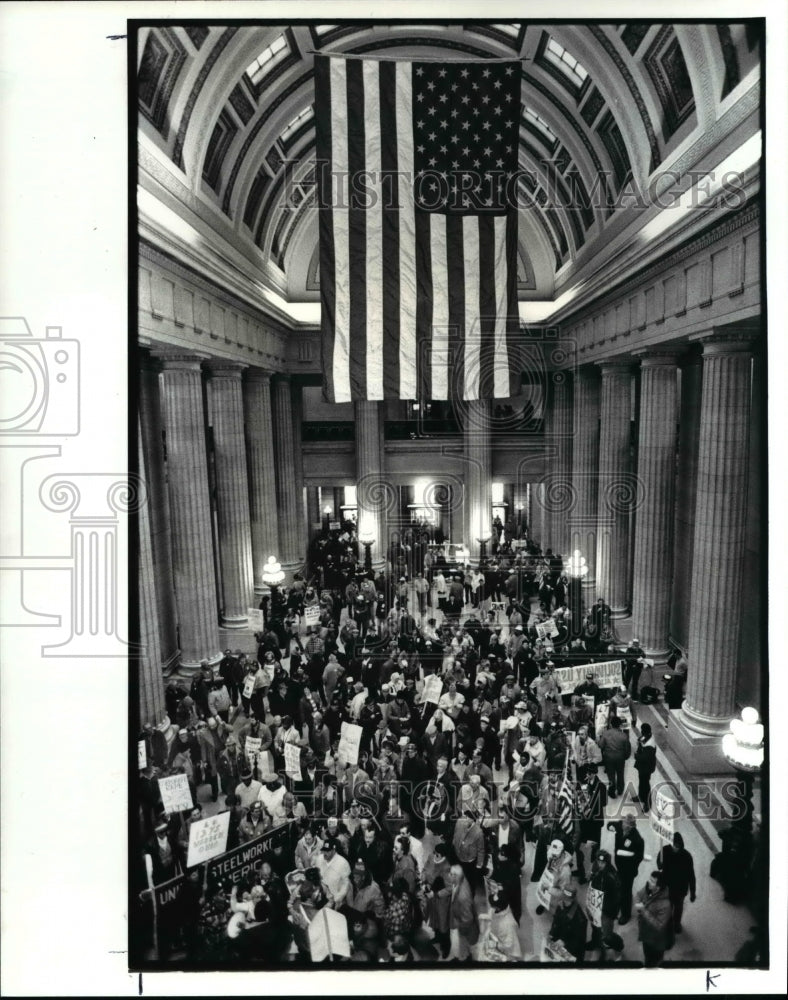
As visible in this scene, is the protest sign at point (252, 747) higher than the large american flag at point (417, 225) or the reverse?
the reverse

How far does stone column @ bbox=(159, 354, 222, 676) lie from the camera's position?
10578 millimetres

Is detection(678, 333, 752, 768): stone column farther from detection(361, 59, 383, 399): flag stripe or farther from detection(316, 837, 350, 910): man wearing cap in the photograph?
detection(316, 837, 350, 910): man wearing cap

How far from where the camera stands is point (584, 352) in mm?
13930

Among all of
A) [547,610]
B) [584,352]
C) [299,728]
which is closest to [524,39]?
[584,352]

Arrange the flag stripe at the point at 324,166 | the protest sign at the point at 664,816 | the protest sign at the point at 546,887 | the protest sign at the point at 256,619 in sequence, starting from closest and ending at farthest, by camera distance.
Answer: the protest sign at the point at 546,887, the protest sign at the point at 664,816, the flag stripe at the point at 324,166, the protest sign at the point at 256,619

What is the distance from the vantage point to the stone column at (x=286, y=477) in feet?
51.5

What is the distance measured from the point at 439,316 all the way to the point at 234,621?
7627mm

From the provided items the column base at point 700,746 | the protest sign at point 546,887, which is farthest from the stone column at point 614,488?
the protest sign at point 546,887

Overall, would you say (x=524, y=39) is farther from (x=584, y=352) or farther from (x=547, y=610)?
(x=547, y=610)

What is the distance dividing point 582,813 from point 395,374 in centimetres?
561

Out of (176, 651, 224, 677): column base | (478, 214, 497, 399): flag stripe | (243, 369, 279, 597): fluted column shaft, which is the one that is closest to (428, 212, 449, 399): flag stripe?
(478, 214, 497, 399): flag stripe

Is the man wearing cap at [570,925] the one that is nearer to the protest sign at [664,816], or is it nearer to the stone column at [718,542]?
the protest sign at [664,816]

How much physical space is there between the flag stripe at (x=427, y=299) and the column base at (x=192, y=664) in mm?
6008

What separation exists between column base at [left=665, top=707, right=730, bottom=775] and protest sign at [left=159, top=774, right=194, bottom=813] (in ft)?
20.3
